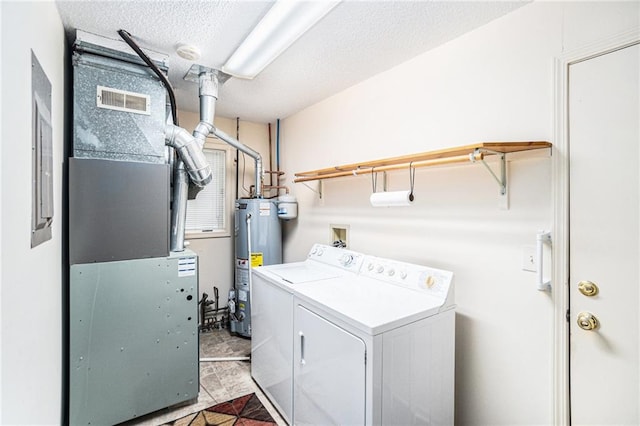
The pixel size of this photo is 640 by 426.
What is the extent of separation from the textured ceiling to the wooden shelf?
74 centimetres

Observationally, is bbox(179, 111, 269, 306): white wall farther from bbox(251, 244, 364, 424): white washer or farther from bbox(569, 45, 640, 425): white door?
bbox(569, 45, 640, 425): white door

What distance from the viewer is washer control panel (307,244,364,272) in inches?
89.7

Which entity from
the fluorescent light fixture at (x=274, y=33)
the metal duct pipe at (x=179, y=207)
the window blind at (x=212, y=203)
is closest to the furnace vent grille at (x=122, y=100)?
the metal duct pipe at (x=179, y=207)

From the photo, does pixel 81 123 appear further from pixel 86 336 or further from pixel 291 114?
pixel 291 114

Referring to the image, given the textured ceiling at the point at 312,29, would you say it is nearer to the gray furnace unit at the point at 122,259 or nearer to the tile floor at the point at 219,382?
the gray furnace unit at the point at 122,259

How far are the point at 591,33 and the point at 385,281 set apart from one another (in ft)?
5.28

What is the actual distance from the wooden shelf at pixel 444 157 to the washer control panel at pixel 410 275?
2.09ft

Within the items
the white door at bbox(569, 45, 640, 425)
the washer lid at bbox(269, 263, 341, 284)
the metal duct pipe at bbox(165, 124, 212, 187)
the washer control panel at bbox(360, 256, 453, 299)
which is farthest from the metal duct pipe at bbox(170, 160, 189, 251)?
the white door at bbox(569, 45, 640, 425)

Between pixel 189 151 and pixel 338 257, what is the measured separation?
1415 mm

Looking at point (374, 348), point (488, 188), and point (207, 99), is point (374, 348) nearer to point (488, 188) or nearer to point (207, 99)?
point (488, 188)

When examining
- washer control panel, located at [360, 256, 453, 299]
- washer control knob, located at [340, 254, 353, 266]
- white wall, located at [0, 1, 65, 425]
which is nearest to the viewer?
white wall, located at [0, 1, 65, 425]

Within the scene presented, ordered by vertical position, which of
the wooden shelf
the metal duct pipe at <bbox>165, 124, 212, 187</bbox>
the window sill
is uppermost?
the metal duct pipe at <bbox>165, 124, 212, 187</bbox>

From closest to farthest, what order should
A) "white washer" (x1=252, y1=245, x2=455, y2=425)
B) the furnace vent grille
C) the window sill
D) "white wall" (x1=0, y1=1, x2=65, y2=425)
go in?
"white wall" (x1=0, y1=1, x2=65, y2=425), "white washer" (x1=252, y1=245, x2=455, y2=425), the furnace vent grille, the window sill

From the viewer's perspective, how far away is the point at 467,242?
178 cm
